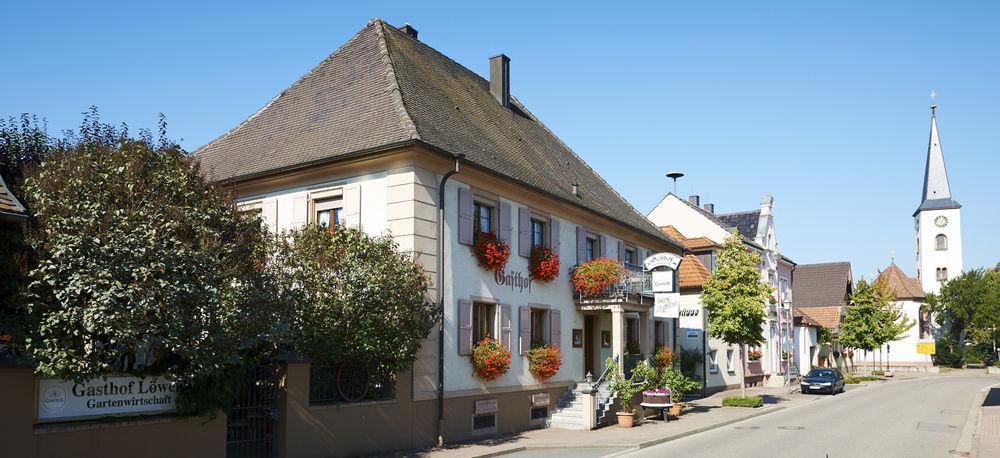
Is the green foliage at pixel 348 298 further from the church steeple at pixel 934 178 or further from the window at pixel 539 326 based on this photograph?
the church steeple at pixel 934 178

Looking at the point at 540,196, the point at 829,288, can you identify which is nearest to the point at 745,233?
the point at 829,288

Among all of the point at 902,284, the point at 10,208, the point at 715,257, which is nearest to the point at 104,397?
the point at 10,208

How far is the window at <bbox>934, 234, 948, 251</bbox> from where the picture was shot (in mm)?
94812

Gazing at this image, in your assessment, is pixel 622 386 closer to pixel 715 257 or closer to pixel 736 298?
pixel 736 298

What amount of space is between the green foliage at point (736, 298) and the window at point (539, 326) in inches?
400

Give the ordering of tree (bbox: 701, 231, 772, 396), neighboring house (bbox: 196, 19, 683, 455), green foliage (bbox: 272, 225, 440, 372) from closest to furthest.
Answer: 1. green foliage (bbox: 272, 225, 440, 372)
2. neighboring house (bbox: 196, 19, 683, 455)
3. tree (bbox: 701, 231, 772, 396)

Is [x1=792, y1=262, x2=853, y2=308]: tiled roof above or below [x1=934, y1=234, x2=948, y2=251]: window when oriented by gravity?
below

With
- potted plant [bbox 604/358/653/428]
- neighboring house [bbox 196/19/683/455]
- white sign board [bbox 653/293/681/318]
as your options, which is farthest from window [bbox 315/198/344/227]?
white sign board [bbox 653/293/681/318]

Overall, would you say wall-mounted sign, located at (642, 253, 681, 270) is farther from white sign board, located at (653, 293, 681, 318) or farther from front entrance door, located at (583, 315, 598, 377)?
front entrance door, located at (583, 315, 598, 377)

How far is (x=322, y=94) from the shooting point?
2231 centimetres

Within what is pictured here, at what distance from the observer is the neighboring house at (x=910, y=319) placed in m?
83.4

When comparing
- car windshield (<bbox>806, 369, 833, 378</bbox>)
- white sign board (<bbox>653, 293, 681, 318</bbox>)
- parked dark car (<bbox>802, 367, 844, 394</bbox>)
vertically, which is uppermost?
white sign board (<bbox>653, 293, 681, 318</bbox>)

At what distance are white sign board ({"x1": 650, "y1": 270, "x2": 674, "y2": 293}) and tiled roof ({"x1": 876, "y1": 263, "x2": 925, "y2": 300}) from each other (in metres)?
69.6

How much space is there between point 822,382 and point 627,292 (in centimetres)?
1979
